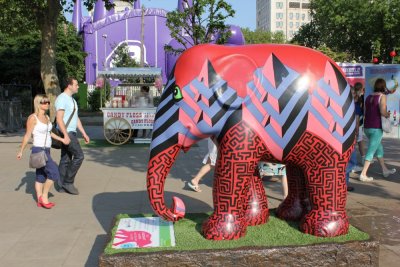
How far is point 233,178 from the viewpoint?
3715mm

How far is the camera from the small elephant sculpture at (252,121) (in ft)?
12.1

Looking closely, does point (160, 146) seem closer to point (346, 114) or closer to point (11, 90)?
point (346, 114)

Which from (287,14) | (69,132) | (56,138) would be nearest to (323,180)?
(56,138)

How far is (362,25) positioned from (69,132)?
28664 millimetres

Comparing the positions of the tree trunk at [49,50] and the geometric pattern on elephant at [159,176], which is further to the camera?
the tree trunk at [49,50]

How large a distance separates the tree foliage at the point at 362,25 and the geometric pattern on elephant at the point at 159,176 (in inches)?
1119

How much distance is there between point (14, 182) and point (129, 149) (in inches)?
182

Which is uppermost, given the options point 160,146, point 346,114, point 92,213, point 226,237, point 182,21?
point 182,21

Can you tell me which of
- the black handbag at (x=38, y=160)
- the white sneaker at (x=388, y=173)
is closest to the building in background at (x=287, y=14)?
the white sneaker at (x=388, y=173)

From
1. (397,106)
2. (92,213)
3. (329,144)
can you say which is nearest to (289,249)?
(329,144)

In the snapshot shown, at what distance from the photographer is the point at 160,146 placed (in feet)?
12.4

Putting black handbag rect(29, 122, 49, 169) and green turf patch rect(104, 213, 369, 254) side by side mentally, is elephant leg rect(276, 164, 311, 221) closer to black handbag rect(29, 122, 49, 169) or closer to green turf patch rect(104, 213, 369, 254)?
green turf patch rect(104, 213, 369, 254)

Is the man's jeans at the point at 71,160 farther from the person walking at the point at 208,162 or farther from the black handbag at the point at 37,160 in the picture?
the person walking at the point at 208,162

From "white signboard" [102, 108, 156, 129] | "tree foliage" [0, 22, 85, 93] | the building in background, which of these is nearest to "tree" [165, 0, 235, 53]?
"white signboard" [102, 108, 156, 129]
